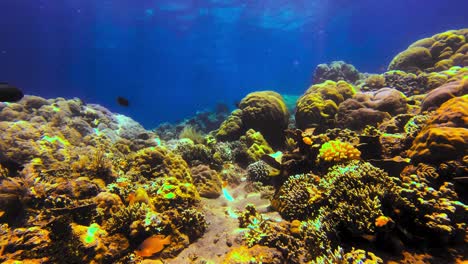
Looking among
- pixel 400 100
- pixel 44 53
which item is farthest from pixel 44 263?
pixel 44 53

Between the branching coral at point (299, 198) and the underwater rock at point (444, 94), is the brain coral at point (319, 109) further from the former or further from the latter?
the branching coral at point (299, 198)

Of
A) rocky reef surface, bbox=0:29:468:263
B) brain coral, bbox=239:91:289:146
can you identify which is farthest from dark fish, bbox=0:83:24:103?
brain coral, bbox=239:91:289:146

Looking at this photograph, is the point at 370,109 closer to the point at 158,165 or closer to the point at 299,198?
the point at 299,198

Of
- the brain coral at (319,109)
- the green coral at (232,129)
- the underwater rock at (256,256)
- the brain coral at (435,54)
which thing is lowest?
the underwater rock at (256,256)

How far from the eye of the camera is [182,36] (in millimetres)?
58594

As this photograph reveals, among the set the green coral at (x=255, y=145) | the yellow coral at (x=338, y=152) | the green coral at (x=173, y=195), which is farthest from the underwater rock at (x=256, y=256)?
the green coral at (x=255, y=145)

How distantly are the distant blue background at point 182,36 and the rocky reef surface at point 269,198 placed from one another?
3565 cm

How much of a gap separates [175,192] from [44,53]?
78.6 meters

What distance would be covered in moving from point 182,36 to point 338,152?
195 ft

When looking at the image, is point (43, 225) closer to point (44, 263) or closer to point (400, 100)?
point (44, 263)

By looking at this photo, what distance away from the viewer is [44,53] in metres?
64.6

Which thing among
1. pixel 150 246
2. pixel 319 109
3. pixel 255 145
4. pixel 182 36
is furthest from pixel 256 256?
pixel 182 36

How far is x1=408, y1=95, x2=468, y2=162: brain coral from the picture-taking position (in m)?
4.57

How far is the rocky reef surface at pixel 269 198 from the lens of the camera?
3.81 meters
